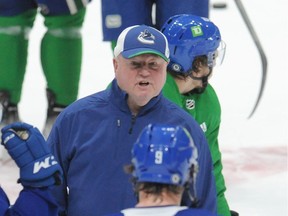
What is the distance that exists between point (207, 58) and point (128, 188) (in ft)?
2.81

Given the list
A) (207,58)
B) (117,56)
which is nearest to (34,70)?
(207,58)

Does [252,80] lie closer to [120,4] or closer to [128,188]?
[120,4]

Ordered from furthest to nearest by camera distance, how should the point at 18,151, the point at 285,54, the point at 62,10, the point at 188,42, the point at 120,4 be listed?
the point at 285,54 → the point at 62,10 → the point at 120,4 → the point at 188,42 → the point at 18,151

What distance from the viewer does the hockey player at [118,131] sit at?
3.48 m

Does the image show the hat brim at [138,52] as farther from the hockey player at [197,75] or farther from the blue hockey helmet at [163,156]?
the blue hockey helmet at [163,156]

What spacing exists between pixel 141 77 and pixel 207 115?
0.66 meters

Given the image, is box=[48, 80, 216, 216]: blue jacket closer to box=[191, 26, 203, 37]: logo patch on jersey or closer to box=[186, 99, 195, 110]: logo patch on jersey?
box=[186, 99, 195, 110]: logo patch on jersey

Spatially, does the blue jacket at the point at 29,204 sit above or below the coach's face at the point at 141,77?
below

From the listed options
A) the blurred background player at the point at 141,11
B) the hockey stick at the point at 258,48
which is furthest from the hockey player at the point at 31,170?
the hockey stick at the point at 258,48

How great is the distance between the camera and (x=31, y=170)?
10.2 feet

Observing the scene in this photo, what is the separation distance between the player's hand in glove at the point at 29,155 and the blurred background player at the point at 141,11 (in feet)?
6.57

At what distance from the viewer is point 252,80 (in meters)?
6.75

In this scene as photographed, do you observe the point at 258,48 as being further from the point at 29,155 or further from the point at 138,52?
the point at 29,155

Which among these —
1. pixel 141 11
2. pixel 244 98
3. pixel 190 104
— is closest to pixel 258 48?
pixel 244 98
